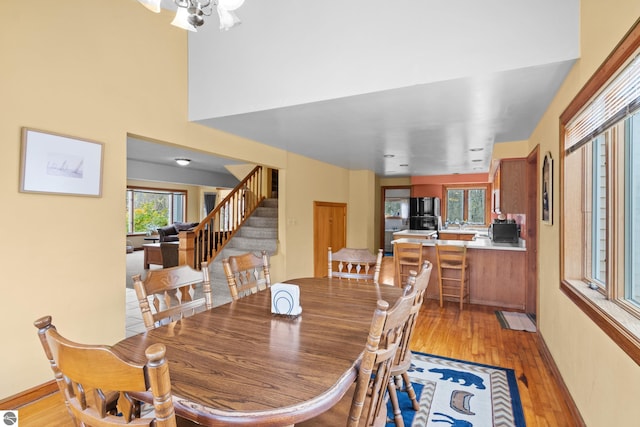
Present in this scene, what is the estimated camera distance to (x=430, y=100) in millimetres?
A: 2816

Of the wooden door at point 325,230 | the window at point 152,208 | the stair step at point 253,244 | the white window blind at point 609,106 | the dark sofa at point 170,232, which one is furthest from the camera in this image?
the window at point 152,208

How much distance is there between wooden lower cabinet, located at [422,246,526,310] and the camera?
4566 mm

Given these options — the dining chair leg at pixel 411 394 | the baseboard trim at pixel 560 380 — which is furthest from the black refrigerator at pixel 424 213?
the dining chair leg at pixel 411 394

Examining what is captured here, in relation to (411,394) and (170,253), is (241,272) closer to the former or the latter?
(411,394)

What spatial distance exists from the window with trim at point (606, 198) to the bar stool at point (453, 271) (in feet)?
6.81

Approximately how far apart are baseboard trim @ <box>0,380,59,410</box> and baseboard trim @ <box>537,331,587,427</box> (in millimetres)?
3457

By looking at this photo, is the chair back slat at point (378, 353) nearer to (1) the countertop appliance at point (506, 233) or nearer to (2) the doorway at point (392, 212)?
(1) the countertop appliance at point (506, 233)

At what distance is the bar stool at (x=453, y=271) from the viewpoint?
177 inches

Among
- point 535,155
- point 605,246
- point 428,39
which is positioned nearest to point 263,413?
point 605,246

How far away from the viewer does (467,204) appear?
31.3 ft

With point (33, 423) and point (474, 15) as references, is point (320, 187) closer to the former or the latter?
point (474, 15)

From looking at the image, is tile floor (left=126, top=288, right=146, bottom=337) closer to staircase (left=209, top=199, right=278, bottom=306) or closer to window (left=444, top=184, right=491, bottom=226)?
staircase (left=209, top=199, right=278, bottom=306)

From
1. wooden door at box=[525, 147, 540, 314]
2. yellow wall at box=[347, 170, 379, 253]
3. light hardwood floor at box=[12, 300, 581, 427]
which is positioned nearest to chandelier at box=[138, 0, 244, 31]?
light hardwood floor at box=[12, 300, 581, 427]

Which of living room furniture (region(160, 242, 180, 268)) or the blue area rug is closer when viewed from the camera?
the blue area rug
